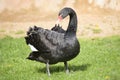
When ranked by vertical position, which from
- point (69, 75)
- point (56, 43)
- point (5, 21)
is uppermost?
point (5, 21)

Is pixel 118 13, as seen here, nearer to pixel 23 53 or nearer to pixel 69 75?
pixel 23 53

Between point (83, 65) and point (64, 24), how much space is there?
218 inches

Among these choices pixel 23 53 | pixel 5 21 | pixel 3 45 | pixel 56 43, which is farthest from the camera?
pixel 5 21

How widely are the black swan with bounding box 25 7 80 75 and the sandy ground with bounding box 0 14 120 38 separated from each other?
5.31 metres

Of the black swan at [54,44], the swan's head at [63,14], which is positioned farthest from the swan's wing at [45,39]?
the swan's head at [63,14]

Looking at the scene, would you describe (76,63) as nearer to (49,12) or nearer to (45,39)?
(45,39)

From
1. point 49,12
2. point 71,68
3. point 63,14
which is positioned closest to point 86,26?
point 49,12

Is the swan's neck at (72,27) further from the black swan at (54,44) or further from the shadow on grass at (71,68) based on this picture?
the shadow on grass at (71,68)

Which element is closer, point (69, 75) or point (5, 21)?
point (69, 75)

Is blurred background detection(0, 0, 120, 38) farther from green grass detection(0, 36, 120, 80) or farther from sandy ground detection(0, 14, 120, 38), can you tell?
green grass detection(0, 36, 120, 80)

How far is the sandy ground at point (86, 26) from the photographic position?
15367mm

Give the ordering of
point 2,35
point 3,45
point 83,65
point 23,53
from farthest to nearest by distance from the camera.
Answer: point 2,35 → point 3,45 → point 23,53 → point 83,65

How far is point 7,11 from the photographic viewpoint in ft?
57.5

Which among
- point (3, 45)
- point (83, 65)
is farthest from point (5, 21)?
point (83, 65)
